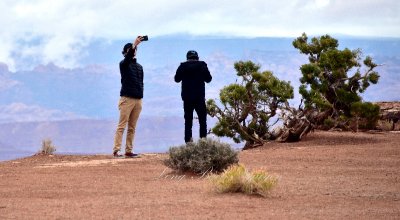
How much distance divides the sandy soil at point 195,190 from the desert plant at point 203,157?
247 millimetres

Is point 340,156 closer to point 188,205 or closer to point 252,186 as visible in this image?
point 252,186

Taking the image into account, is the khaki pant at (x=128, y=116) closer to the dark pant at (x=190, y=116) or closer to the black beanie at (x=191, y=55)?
the dark pant at (x=190, y=116)

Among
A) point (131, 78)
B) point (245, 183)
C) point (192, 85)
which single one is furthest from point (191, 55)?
point (245, 183)

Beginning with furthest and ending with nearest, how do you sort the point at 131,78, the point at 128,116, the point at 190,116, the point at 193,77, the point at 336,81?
the point at 336,81
the point at 128,116
the point at 131,78
the point at 190,116
the point at 193,77

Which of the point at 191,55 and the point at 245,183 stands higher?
the point at 191,55

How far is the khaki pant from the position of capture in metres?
18.8

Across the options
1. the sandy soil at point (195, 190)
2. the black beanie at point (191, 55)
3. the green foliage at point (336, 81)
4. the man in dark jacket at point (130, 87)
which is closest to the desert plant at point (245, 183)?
the sandy soil at point (195, 190)

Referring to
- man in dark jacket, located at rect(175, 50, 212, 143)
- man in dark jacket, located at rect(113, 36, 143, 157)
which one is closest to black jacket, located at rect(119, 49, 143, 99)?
man in dark jacket, located at rect(113, 36, 143, 157)

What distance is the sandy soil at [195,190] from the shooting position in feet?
33.8

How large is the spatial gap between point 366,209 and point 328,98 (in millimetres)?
15811

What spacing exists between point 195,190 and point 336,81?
1407 cm

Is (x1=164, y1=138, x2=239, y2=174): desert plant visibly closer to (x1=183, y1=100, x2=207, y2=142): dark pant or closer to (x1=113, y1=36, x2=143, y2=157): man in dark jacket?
(x1=183, y1=100, x2=207, y2=142): dark pant

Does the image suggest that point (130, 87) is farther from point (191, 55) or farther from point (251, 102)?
point (251, 102)

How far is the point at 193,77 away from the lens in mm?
17672
